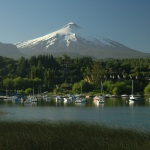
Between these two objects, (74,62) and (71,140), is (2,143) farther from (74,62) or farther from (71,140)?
(74,62)

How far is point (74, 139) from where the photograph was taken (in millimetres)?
16641

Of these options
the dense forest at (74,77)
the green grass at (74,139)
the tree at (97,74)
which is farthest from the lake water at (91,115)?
the tree at (97,74)

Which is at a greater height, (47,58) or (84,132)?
(47,58)

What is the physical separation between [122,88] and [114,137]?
82859mm

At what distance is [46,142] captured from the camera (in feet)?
51.6

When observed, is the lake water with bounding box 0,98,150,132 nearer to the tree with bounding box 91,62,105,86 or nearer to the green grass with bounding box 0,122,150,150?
the green grass with bounding box 0,122,150,150

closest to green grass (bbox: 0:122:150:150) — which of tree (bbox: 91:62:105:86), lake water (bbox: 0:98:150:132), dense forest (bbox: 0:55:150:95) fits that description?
lake water (bbox: 0:98:150:132)

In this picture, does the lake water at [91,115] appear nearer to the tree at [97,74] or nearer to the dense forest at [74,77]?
the dense forest at [74,77]

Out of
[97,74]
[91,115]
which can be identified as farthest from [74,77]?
[91,115]

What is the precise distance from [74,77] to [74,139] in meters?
96.6

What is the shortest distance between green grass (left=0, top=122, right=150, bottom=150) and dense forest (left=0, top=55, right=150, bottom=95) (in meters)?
79.7

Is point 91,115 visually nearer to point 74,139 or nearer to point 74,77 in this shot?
point 74,139

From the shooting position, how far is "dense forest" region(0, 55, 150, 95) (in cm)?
10238

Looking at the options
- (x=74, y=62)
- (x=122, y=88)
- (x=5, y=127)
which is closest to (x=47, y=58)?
(x=74, y=62)
